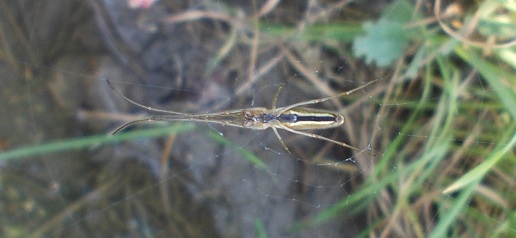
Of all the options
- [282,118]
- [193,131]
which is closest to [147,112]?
[193,131]

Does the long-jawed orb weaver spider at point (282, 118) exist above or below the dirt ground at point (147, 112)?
below

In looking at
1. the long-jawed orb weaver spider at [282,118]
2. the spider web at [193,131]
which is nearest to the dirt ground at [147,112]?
the spider web at [193,131]

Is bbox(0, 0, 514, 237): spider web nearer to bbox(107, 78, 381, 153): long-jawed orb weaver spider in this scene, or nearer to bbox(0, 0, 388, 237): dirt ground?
bbox(0, 0, 388, 237): dirt ground

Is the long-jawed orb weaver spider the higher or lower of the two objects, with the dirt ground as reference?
lower

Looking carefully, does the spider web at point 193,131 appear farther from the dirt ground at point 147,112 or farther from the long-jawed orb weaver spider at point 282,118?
the long-jawed orb weaver spider at point 282,118

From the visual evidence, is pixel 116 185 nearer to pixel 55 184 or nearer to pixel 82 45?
pixel 55 184

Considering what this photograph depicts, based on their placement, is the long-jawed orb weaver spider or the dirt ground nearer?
the long-jawed orb weaver spider

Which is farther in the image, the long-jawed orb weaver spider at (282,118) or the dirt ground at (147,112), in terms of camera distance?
the dirt ground at (147,112)

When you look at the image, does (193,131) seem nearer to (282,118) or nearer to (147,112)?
(147,112)

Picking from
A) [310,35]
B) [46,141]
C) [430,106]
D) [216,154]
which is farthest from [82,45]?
[430,106]

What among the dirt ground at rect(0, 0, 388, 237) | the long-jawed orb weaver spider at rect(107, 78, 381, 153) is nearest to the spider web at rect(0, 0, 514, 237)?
the dirt ground at rect(0, 0, 388, 237)
